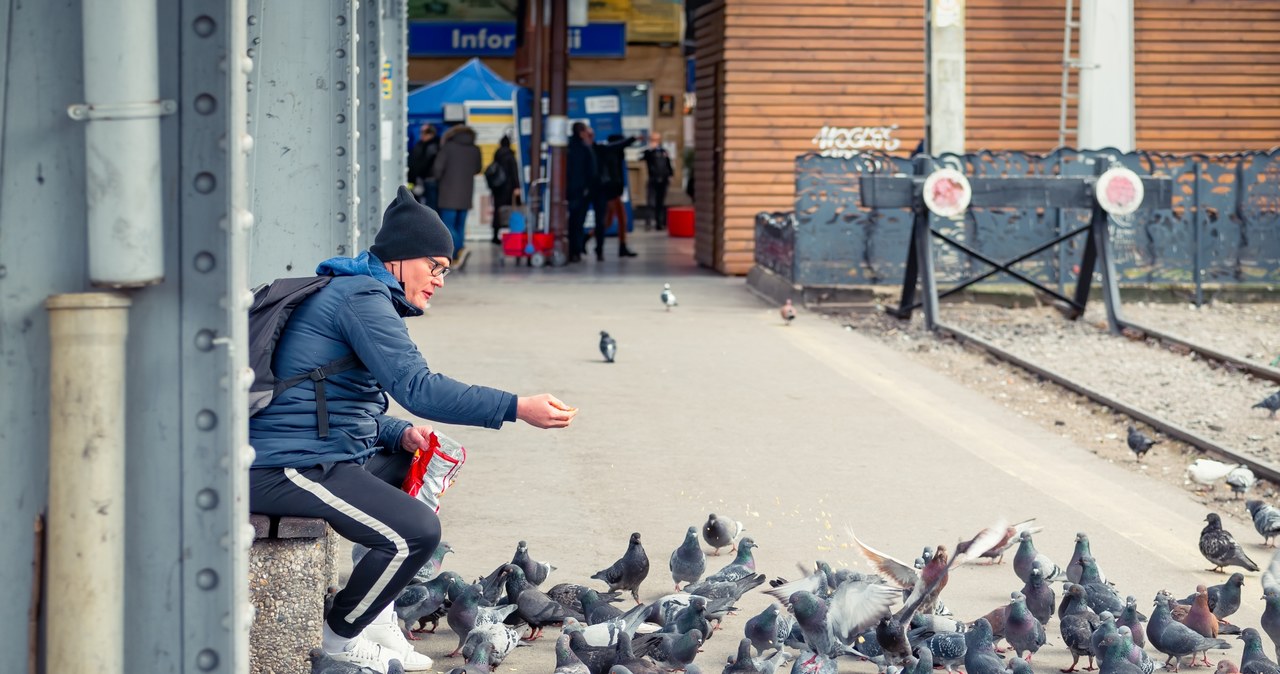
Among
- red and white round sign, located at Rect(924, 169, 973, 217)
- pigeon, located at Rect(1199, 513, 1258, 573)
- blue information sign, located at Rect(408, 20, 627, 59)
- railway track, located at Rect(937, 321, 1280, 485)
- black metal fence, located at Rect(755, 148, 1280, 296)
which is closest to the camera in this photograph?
pigeon, located at Rect(1199, 513, 1258, 573)

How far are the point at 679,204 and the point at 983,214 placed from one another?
2052 centimetres

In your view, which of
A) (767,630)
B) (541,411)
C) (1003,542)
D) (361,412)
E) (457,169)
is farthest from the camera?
(457,169)

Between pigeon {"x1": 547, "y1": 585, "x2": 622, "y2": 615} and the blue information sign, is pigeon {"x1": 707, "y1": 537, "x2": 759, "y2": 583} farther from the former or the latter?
the blue information sign

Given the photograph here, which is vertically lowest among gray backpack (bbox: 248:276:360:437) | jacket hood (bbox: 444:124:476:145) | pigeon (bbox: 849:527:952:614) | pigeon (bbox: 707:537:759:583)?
pigeon (bbox: 707:537:759:583)

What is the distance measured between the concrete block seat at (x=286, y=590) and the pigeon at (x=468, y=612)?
2.20 feet

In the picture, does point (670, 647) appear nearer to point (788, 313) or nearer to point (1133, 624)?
point (1133, 624)

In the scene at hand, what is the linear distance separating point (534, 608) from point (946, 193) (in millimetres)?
10608

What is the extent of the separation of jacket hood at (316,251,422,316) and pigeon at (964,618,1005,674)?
216 cm

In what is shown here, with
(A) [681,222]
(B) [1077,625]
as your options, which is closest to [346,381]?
(B) [1077,625]

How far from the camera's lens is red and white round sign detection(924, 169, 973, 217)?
50.9ft

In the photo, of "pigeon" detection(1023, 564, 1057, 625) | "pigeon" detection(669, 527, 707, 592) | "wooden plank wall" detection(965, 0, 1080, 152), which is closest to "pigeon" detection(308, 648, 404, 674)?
"pigeon" detection(669, 527, 707, 592)

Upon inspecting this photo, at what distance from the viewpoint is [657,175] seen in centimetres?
3422

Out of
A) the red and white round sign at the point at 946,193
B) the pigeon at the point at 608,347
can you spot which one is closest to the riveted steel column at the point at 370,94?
the pigeon at the point at 608,347

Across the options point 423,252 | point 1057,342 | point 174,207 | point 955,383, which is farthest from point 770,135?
point 174,207
